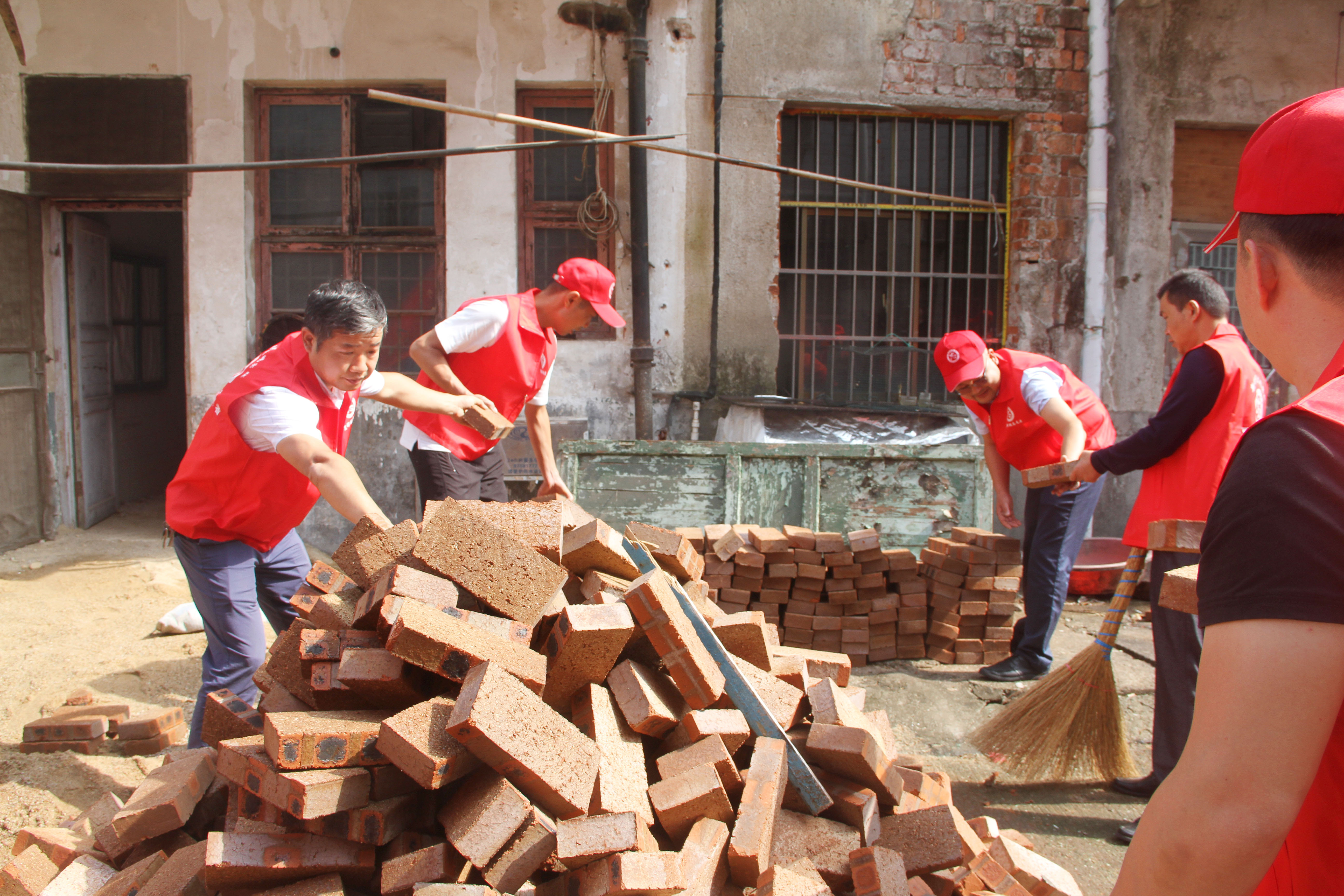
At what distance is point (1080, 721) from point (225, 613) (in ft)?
10.6

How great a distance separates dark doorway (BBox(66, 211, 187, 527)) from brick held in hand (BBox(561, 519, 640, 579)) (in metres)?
6.42

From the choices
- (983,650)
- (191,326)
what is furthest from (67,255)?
(983,650)

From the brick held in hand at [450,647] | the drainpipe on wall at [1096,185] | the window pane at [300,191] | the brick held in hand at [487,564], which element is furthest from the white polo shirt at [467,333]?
the drainpipe on wall at [1096,185]

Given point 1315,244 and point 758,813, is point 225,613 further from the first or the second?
point 1315,244

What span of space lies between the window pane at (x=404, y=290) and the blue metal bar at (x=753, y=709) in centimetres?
504

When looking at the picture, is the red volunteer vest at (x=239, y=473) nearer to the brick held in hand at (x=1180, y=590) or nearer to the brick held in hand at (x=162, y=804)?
the brick held in hand at (x=162, y=804)

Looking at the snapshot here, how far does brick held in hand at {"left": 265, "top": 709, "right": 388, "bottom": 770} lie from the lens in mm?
1875

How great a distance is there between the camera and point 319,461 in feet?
8.54

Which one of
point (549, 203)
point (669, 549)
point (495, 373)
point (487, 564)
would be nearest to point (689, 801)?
point (487, 564)

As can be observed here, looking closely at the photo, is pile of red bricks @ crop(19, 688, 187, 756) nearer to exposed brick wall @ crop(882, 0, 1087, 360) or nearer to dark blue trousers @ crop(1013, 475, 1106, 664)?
dark blue trousers @ crop(1013, 475, 1106, 664)

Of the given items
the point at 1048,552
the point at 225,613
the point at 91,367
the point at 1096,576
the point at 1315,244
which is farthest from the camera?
the point at 91,367

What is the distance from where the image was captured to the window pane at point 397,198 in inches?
275

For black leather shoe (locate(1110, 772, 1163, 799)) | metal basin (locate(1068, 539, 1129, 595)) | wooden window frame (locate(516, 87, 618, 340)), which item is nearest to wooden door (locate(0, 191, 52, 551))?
wooden window frame (locate(516, 87, 618, 340))

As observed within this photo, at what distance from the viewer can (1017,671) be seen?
463 cm
